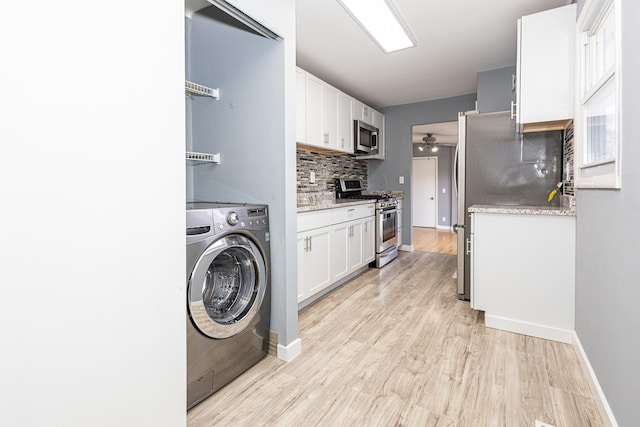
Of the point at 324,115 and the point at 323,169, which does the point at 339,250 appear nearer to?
the point at 323,169

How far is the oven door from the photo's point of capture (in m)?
4.29

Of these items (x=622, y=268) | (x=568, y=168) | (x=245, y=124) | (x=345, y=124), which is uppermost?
(x=345, y=124)

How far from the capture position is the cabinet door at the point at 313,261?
2781mm

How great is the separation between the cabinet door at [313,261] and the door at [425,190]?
19.2ft

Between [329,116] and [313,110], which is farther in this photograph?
[329,116]

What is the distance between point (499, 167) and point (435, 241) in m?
3.75

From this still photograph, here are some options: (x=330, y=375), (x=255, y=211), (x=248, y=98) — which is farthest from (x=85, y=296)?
(x=248, y=98)

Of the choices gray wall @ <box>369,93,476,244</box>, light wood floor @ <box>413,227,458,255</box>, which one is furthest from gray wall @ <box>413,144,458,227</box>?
gray wall @ <box>369,93,476,244</box>

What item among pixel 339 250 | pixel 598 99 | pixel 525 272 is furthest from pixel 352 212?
pixel 598 99

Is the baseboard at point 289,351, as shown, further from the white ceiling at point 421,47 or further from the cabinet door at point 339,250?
the white ceiling at point 421,47

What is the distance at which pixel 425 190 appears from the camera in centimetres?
860

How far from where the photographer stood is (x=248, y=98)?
2086mm

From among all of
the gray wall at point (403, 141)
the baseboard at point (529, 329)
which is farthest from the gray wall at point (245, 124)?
the gray wall at point (403, 141)

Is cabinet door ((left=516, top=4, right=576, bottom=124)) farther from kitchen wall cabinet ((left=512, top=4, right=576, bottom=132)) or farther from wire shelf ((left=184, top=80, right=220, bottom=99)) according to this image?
wire shelf ((left=184, top=80, right=220, bottom=99))
